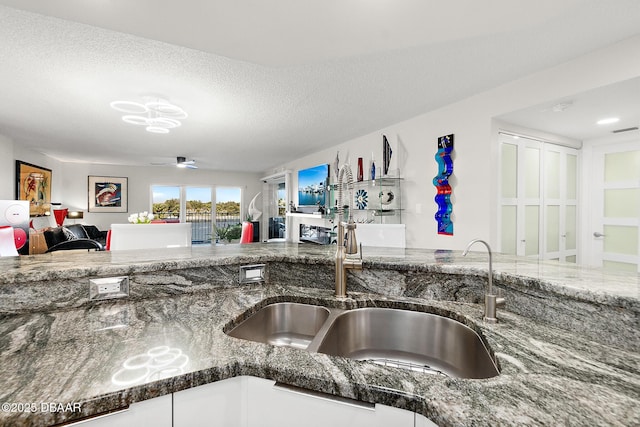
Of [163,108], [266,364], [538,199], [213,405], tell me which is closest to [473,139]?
[538,199]

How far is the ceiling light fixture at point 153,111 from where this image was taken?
111 inches

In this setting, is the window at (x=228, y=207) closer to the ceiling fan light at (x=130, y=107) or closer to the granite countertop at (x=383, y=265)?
the ceiling fan light at (x=130, y=107)

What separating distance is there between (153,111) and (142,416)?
308cm

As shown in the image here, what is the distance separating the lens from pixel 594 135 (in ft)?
10.9

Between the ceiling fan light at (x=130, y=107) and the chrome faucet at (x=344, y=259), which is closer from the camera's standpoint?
the chrome faucet at (x=344, y=259)

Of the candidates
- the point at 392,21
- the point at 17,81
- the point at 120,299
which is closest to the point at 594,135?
the point at 392,21

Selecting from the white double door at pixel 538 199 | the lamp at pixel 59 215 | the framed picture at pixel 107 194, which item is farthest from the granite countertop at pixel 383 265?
the framed picture at pixel 107 194

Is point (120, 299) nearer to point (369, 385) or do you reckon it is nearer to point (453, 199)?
point (369, 385)

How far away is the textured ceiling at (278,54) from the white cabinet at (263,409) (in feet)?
5.16

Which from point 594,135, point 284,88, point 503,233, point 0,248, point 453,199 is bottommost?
point 0,248

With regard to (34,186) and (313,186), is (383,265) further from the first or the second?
(34,186)

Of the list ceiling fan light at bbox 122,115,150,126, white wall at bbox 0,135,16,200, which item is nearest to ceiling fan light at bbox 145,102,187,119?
ceiling fan light at bbox 122,115,150,126

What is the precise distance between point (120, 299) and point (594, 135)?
466 centimetres

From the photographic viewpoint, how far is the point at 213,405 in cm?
70
